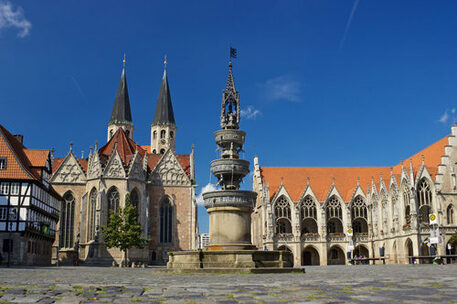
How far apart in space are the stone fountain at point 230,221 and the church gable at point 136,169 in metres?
33.8

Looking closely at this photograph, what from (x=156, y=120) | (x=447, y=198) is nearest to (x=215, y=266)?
(x=447, y=198)

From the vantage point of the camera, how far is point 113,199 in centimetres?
5744

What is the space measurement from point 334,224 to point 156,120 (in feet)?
115

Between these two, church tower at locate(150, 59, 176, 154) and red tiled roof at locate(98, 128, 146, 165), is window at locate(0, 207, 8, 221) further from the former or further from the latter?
church tower at locate(150, 59, 176, 154)

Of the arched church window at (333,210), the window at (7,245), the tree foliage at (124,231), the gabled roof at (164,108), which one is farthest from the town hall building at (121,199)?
the gabled roof at (164,108)

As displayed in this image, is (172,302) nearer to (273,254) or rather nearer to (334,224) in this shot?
A: (273,254)

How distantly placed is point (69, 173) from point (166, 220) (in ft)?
42.6

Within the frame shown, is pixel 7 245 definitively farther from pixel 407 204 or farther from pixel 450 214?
pixel 450 214

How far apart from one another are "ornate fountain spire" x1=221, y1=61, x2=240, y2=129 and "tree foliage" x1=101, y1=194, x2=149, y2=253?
25.9 m

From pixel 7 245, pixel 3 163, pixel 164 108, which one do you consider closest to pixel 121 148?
pixel 3 163

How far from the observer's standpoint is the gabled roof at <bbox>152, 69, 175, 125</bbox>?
84250 millimetres

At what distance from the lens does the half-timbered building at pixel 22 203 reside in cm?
4019

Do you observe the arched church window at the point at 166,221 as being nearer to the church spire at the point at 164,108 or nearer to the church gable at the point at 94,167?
the church gable at the point at 94,167

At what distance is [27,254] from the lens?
1625 inches
